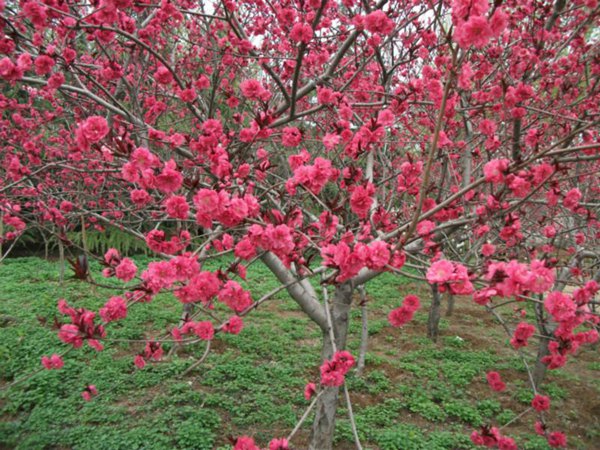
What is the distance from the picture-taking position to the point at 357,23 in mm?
2734

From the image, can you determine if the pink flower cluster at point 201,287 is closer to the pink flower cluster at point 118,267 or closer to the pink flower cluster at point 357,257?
the pink flower cluster at point 118,267

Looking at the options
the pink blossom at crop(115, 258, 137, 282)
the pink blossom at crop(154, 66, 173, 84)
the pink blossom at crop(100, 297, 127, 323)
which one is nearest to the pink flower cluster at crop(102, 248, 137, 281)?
the pink blossom at crop(115, 258, 137, 282)

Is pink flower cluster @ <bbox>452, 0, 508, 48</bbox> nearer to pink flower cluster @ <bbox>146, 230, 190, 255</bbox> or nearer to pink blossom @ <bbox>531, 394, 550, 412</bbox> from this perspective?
pink flower cluster @ <bbox>146, 230, 190, 255</bbox>

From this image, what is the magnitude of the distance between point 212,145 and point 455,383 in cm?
430

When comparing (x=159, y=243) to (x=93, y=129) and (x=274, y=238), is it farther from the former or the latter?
(x=274, y=238)

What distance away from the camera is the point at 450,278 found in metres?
1.53

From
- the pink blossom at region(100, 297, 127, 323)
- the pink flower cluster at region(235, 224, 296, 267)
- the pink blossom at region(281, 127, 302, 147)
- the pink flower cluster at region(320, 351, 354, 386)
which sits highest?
the pink blossom at region(281, 127, 302, 147)

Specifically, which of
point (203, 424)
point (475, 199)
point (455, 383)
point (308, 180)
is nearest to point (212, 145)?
point (308, 180)

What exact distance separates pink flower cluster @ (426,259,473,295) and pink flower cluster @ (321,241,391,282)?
198 millimetres

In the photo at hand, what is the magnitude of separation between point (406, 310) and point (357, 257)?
3.09 ft

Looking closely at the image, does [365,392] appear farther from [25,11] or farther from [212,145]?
[25,11]

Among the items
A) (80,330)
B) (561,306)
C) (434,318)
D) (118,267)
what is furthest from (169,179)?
(434,318)

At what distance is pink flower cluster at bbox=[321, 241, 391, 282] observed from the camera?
66.3 inches

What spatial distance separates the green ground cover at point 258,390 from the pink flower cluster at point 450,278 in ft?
9.38
